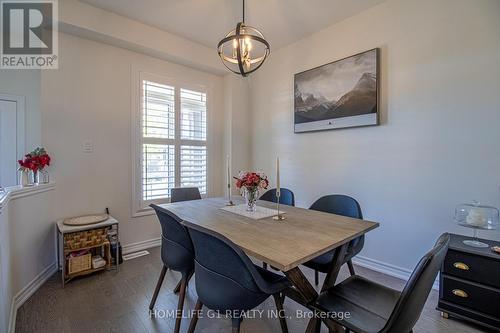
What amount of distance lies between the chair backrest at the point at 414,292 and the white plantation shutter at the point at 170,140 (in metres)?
3.12

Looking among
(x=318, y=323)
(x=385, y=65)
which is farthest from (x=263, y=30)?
(x=318, y=323)

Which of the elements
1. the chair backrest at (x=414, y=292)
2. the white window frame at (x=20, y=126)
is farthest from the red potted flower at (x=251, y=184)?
the white window frame at (x=20, y=126)

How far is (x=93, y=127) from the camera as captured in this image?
2914mm

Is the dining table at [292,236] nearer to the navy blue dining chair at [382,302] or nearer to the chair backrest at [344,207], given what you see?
the navy blue dining chair at [382,302]

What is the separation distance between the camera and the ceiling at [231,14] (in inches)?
103

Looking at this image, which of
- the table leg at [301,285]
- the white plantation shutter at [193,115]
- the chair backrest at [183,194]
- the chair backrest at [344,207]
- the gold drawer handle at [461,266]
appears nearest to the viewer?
the table leg at [301,285]

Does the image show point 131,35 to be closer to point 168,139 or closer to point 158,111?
point 158,111

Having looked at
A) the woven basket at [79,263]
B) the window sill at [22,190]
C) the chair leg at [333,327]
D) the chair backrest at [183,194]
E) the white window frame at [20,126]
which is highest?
the white window frame at [20,126]

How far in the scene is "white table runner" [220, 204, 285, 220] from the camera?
6.46 ft

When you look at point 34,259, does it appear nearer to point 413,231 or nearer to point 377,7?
point 413,231

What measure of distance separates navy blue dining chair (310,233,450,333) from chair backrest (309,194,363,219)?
2.39 ft

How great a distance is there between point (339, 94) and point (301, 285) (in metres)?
2.35

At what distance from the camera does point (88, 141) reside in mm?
2885

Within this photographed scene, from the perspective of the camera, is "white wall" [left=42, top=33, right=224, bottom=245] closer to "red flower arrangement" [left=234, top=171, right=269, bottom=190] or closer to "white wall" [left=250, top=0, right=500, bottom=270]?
"red flower arrangement" [left=234, top=171, right=269, bottom=190]
